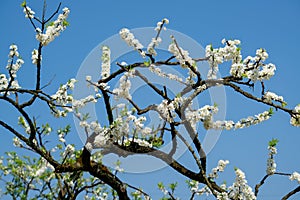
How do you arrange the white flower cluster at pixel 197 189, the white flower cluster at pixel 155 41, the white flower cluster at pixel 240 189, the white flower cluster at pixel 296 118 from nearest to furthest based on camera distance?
the white flower cluster at pixel 240 189, the white flower cluster at pixel 296 118, the white flower cluster at pixel 155 41, the white flower cluster at pixel 197 189

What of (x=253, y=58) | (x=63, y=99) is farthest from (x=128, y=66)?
(x=253, y=58)

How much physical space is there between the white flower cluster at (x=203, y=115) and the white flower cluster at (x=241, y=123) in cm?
4

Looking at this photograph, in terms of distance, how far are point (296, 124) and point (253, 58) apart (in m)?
0.84

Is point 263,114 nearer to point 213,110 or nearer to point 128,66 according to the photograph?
point 213,110

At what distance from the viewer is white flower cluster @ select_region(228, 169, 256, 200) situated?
3.78 meters

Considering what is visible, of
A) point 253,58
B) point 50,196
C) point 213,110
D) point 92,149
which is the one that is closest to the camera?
point 253,58

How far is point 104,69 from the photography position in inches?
195

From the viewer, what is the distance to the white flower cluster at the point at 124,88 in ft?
14.7

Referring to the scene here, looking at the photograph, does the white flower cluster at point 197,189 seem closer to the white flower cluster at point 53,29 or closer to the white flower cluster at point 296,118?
the white flower cluster at point 296,118

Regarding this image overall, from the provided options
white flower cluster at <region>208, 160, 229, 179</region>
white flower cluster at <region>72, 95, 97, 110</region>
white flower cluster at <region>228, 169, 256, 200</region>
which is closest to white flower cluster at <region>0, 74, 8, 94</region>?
white flower cluster at <region>72, 95, 97, 110</region>

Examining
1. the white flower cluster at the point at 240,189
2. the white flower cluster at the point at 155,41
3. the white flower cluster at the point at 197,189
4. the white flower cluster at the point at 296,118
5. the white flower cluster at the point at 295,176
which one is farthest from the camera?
the white flower cluster at the point at 197,189

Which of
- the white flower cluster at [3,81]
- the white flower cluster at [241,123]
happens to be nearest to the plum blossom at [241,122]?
the white flower cluster at [241,123]

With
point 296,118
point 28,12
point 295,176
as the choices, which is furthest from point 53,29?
point 295,176

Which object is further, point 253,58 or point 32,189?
point 32,189
